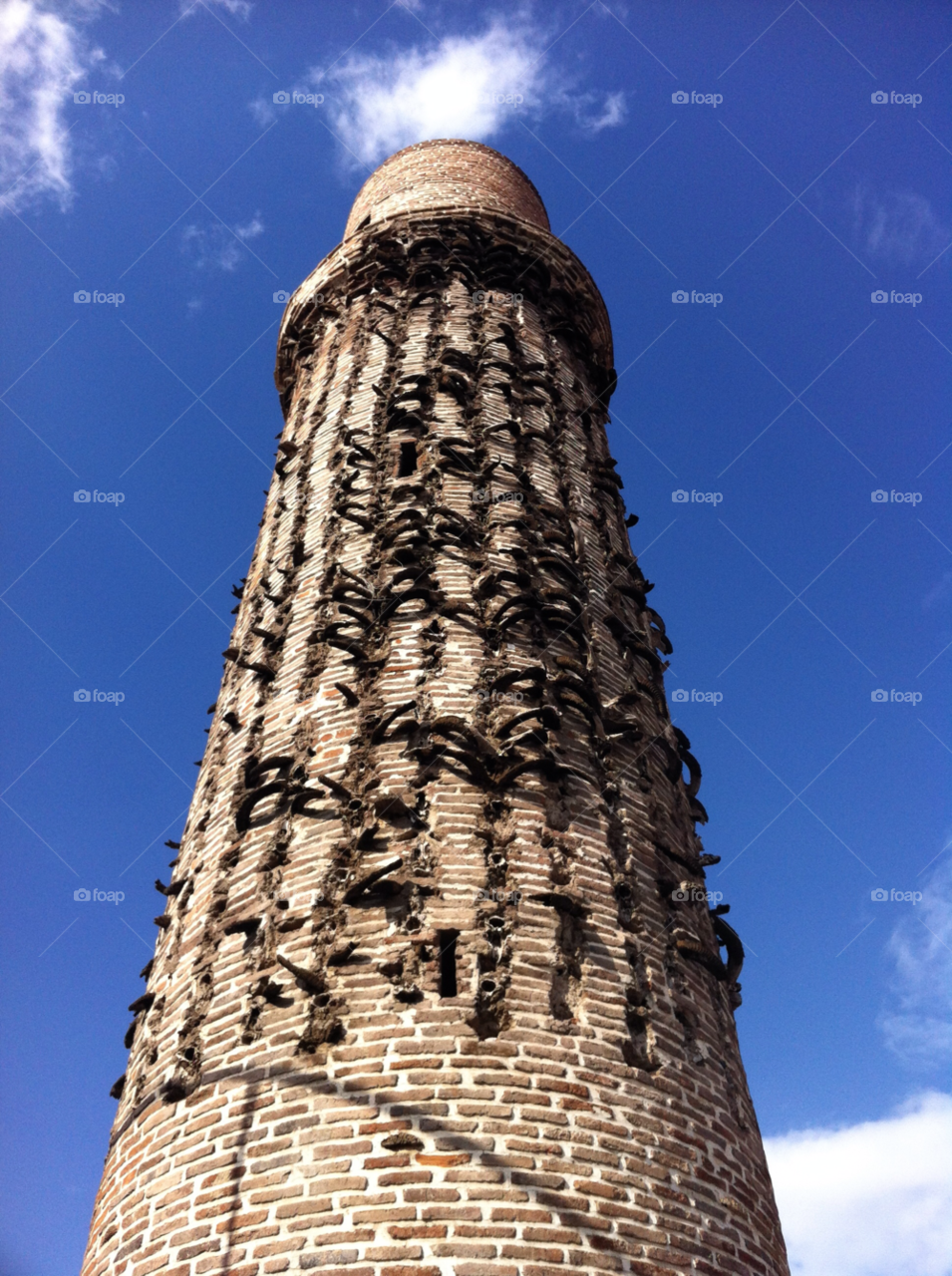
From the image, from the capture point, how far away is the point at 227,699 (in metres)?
9.77

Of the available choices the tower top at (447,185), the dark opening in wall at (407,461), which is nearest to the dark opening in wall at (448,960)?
the dark opening in wall at (407,461)

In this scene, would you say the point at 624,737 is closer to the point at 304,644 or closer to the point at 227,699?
the point at 304,644

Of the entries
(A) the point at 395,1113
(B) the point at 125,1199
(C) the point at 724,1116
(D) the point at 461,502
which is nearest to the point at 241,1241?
(A) the point at 395,1113

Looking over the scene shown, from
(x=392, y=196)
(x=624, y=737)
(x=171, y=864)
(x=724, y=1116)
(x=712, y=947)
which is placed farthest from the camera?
(x=392, y=196)

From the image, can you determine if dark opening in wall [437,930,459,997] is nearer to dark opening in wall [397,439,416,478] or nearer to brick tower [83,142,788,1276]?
brick tower [83,142,788,1276]

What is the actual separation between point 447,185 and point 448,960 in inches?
512

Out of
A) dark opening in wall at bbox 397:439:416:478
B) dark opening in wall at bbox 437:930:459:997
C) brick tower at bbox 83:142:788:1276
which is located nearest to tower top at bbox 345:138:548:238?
brick tower at bbox 83:142:788:1276

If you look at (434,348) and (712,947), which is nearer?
(712,947)

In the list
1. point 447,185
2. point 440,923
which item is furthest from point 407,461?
point 447,185

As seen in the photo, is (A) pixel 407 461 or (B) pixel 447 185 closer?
(A) pixel 407 461

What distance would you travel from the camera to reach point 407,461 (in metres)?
10.7

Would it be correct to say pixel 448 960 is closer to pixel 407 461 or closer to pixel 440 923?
pixel 440 923

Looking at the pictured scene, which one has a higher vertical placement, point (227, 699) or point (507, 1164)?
point (227, 699)

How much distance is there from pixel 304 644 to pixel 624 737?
289cm
